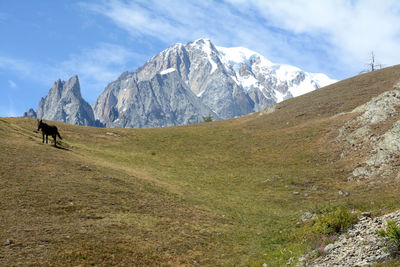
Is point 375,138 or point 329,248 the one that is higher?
point 375,138

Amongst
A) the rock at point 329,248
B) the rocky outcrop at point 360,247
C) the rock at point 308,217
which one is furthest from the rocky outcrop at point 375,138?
the rock at point 329,248

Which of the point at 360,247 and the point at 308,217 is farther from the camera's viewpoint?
the point at 308,217

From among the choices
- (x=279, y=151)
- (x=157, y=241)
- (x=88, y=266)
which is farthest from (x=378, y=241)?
(x=279, y=151)

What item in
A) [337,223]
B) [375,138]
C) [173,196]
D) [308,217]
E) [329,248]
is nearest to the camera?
[329,248]

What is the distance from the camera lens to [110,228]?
66.5ft

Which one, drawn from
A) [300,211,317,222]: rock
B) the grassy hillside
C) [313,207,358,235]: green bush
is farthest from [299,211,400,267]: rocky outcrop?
[300,211,317,222]: rock

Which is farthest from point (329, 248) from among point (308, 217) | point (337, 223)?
point (308, 217)

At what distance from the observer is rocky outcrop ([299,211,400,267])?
13148 millimetres

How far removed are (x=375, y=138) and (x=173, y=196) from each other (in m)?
31.2

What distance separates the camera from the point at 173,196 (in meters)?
31.5

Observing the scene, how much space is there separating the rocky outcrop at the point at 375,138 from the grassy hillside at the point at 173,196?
A: 1966mm

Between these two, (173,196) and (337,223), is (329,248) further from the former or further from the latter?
(173,196)

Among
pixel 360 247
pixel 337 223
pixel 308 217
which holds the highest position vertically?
pixel 337 223

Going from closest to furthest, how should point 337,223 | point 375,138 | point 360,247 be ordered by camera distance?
point 360,247, point 337,223, point 375,138
